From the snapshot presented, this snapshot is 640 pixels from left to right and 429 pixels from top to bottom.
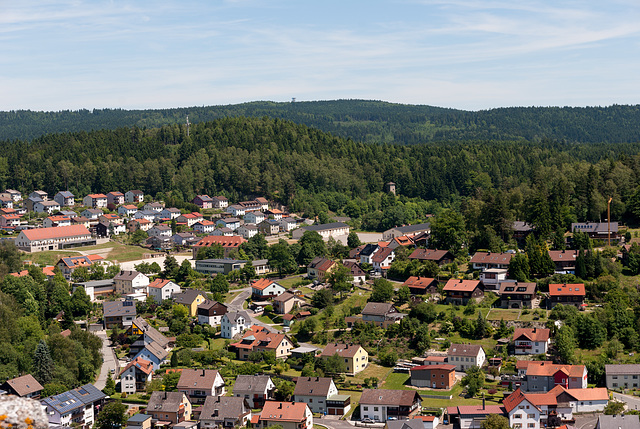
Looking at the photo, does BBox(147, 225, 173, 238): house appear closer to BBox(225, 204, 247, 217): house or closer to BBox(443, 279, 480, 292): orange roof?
BBox(225, 204, 247, 217): house

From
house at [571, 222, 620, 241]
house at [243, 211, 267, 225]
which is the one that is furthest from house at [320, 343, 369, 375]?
house at [243, 211, 267, 225]

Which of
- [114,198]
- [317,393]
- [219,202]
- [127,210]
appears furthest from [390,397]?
[114,198]

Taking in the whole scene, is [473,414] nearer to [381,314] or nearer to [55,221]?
[381,314]

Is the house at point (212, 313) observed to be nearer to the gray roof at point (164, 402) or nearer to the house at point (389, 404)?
the gray roof at point (164, 402)

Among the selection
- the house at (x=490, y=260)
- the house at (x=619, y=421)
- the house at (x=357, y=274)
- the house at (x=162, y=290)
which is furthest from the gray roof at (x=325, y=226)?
the house at (x=619, y=421)

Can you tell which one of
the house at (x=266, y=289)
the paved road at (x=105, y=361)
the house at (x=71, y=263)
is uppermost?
Result: the house at (x=71, y=263)

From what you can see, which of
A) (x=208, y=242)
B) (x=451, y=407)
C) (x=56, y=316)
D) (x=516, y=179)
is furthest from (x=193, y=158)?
(x=451, y=407)

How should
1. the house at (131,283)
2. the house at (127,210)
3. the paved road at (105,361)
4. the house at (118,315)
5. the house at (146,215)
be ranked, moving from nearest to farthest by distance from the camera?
the paved road at (105,361), the house at (118,315), the house at (131,283), the house at (146,215), the house at (127,210)

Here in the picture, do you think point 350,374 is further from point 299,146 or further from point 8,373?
point 299,146
